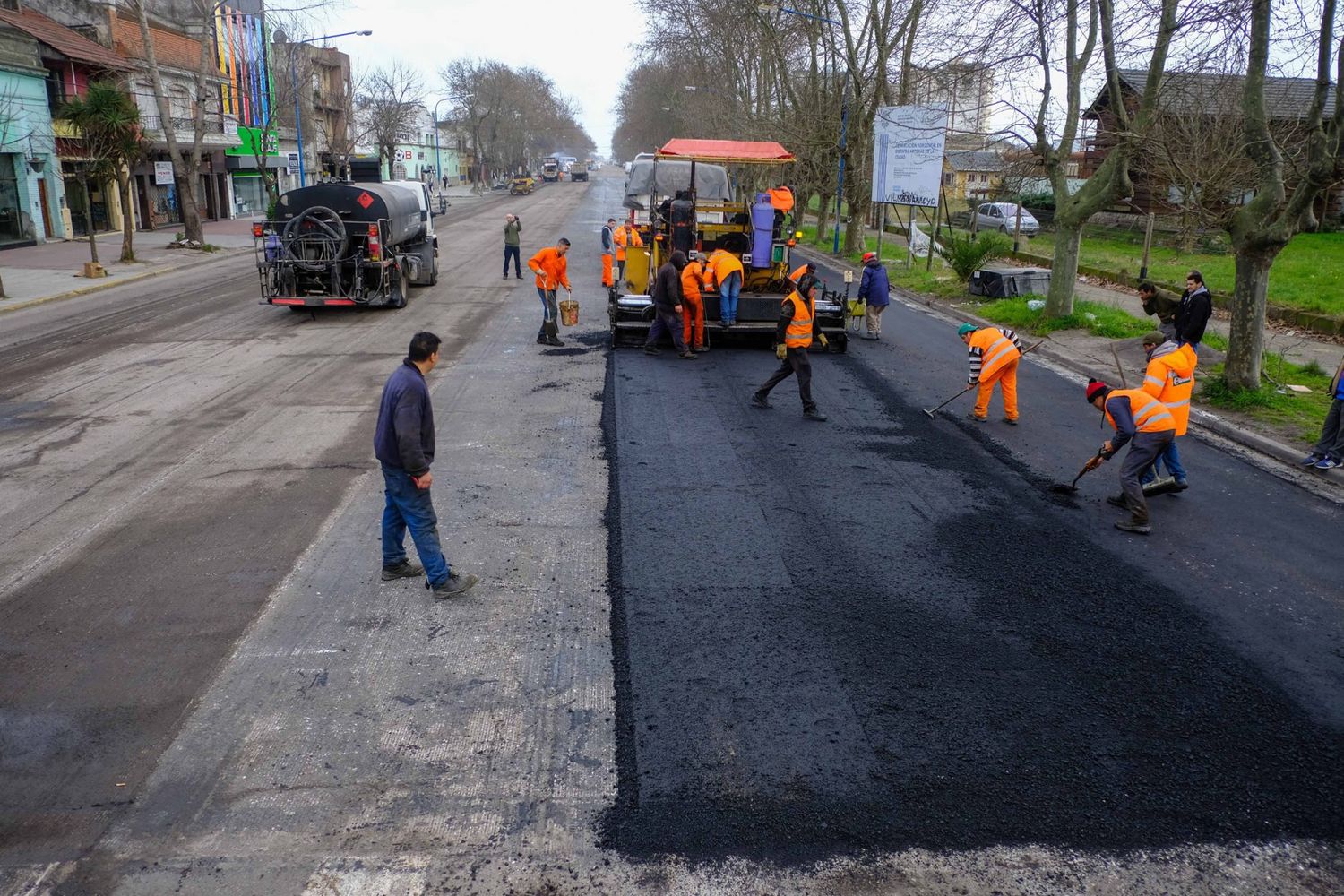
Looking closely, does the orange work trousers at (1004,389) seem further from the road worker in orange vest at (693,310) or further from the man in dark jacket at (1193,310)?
the road worker in orange vest at (693,310)

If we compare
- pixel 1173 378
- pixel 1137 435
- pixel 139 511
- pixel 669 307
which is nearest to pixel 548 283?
pixel 669 307

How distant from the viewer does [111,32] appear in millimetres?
36312

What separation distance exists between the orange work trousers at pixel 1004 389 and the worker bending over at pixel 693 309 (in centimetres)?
462

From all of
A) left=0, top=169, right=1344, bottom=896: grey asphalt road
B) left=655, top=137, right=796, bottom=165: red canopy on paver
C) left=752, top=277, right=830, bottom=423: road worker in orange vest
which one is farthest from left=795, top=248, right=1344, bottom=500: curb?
left=655, top=137, right=796, bottom=165: red canopy on paver

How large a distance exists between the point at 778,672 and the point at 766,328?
982 centimetres

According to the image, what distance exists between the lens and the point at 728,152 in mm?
16078

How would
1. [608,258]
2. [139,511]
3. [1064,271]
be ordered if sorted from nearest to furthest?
1. [139,511]
2. [1064,271]
3. [608,258]

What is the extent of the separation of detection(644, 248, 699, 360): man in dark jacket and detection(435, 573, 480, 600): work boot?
8.02 meters

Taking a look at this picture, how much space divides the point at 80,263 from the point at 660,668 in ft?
87.9

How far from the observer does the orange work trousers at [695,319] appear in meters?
14.3

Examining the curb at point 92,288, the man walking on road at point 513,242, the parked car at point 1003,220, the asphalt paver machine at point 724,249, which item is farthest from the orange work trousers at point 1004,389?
the parked car at point 1003,220

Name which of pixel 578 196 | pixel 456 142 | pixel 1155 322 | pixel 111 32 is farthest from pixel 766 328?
pixel 456 142

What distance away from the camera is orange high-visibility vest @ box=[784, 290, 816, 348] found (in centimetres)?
A: 1051

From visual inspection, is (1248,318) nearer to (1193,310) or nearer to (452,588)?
(1193,310)
